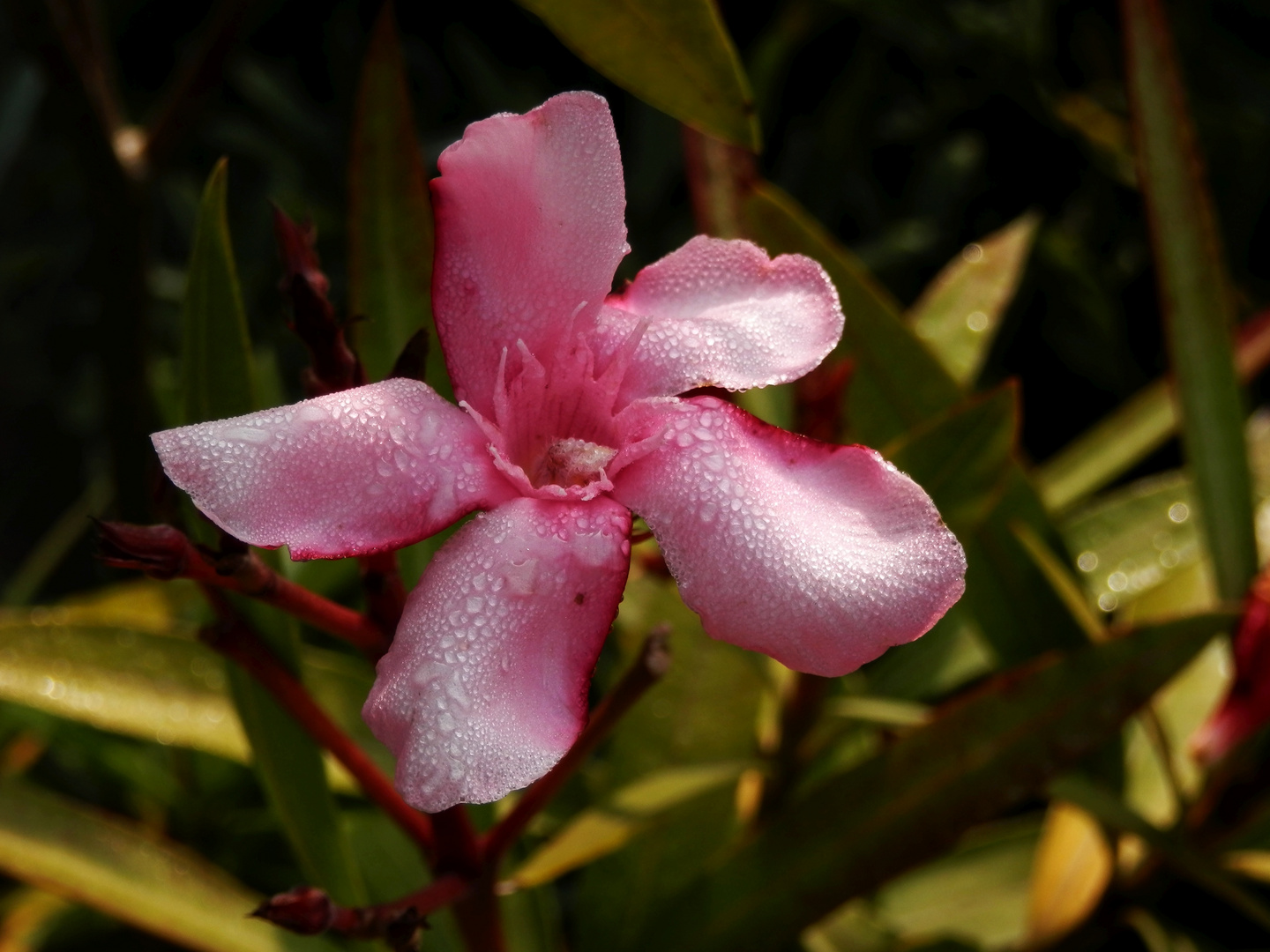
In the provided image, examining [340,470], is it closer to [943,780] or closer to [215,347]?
[215,347]

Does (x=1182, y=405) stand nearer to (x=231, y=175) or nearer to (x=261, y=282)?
(x=261, y=282)

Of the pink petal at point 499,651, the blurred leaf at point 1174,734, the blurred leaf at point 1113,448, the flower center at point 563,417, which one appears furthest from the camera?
the blurred leaf at point 1113,448

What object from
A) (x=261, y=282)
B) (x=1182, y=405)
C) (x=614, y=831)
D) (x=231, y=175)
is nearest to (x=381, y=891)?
(x=614, y=831)

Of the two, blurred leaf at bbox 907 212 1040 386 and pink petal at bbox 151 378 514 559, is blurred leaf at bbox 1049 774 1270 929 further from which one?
pink petal at bbox 151 378 514 559

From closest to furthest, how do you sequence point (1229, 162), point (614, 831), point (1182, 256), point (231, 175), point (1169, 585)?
1. point (614, 831)
2. point (1182, 256)
3. point (1169, 585)
4. point (1229, 162)
5. point (231, 175)

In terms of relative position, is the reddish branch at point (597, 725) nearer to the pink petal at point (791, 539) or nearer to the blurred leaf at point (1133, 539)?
the pink petal at point (791, 539)

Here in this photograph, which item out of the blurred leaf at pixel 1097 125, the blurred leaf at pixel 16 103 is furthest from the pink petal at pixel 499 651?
the blurred leaf at pixel 16 103
